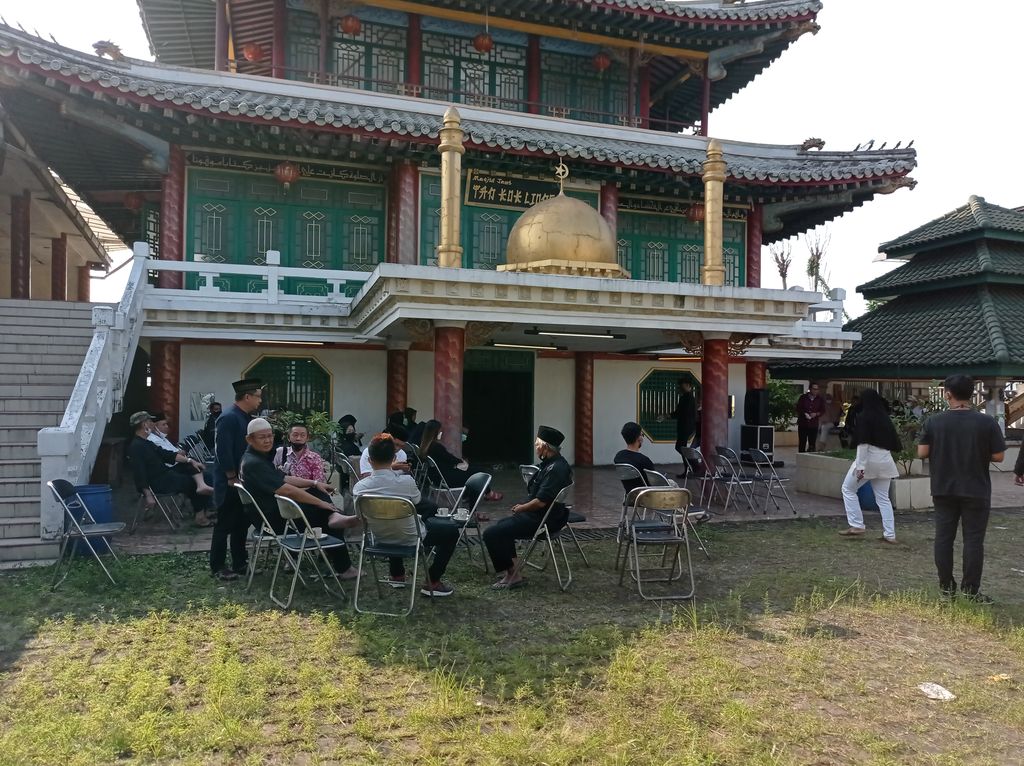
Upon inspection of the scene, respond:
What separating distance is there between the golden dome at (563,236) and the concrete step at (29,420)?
6.27 metres

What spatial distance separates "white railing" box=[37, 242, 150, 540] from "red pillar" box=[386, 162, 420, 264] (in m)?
4.11

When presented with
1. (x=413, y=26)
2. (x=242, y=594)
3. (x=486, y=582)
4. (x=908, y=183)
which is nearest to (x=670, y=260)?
(x=908, y=183)

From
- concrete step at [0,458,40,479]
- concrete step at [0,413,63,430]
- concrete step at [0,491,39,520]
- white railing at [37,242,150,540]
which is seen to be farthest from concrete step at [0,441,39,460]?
concrete step at [0,491,39,520]

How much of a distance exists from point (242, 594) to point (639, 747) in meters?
3.79

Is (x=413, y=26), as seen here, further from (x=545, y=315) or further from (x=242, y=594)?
(x=242, y=594)

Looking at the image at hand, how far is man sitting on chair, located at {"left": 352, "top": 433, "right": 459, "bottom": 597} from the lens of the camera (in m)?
5.52

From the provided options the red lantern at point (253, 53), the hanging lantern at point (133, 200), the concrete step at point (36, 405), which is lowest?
the concrete step at point (36, 405)

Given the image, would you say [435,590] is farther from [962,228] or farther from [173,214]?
[962,228]

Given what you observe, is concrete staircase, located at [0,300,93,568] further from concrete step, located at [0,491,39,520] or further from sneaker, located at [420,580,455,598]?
sneaker, located at [420,580,455,598]

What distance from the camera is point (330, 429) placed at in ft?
35.6

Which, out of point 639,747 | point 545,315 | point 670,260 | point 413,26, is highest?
point 413,26

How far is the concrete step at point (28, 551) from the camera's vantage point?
22.6 feet

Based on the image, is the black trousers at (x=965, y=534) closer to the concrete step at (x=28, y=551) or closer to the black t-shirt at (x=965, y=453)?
the black t-shirt at (x=965, y=453)

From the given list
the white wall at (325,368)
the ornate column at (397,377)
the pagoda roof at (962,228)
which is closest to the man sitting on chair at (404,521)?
the ornate column at (397,377)
